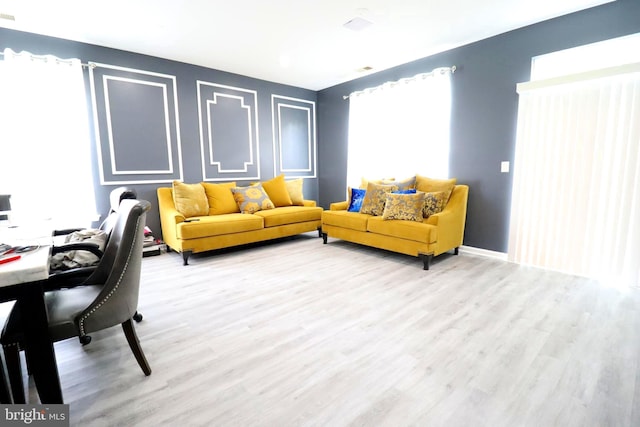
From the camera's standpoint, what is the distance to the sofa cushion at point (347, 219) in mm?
3807

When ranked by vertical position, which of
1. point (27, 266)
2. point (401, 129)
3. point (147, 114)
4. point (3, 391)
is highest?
point (147, 114)

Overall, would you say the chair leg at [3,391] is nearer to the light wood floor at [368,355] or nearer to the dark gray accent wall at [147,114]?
the light wood floor at [368,355]

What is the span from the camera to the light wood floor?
1365 mm

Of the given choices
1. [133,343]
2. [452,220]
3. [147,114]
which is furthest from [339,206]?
[133,343]

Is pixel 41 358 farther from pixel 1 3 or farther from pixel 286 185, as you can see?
pixel 286 185

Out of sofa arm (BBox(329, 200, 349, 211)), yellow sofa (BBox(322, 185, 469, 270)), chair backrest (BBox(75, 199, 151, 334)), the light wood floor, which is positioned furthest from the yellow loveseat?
chair backrest (BBox(75, 199, 151, 334))

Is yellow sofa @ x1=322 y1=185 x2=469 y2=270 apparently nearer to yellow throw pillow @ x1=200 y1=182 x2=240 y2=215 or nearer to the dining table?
yellow throw pillow @ x1=200 y1=182 x2=240 y2=215

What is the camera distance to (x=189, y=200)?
12.6ft

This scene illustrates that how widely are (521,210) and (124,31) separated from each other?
4672mm

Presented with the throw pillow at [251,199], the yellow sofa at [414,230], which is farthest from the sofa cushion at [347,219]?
the throw pillow at [251,199]

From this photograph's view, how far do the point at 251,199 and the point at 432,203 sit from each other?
2.42 m

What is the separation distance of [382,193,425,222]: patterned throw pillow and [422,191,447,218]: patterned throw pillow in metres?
0.10

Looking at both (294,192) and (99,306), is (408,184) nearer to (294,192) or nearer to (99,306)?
(294,192)

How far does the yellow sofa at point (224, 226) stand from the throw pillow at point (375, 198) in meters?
0.98
